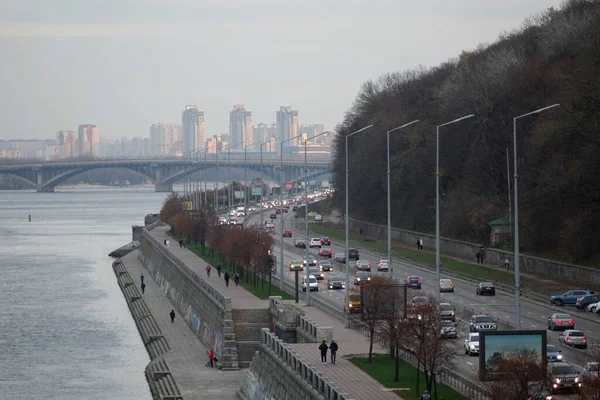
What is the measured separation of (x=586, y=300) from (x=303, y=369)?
59.7 ft

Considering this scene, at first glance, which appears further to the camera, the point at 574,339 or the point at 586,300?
the point at 586,300

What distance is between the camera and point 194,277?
59312 mm

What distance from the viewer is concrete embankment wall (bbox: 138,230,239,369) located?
147ft

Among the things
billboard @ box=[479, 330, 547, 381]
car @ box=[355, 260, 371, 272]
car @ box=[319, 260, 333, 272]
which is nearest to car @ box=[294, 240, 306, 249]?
car @ box=[319, 260, 333, 272]

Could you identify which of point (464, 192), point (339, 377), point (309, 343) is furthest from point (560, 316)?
point (464, 192)

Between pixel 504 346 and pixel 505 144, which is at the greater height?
pixel 505 144

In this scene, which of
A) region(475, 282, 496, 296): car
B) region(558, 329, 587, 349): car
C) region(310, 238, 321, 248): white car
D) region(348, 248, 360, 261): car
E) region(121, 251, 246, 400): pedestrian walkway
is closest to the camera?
region(558, 329, 587, 349): car

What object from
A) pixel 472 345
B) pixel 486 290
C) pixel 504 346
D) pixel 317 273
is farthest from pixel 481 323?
pixel 317 273

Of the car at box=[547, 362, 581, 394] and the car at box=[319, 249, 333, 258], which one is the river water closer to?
the car at box=[319, 249, 333, 258]

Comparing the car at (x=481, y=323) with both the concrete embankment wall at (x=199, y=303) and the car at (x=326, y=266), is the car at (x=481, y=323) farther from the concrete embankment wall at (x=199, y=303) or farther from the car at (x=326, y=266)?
the car at (x=326, y=266)

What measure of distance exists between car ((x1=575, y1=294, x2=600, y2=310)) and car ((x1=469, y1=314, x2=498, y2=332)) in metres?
7.79

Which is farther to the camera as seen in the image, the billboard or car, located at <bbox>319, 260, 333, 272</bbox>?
car, located at <bbox>319, 260, 333, 272</bbox>

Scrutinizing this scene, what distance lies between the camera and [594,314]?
1762 inches

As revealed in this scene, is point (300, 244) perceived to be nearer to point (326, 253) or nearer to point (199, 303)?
point (326, 253)
